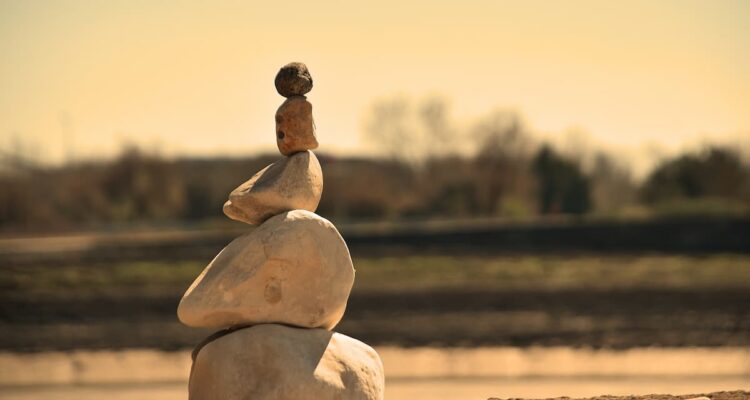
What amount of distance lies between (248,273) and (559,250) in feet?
125

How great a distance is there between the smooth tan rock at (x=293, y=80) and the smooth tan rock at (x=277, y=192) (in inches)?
24.0

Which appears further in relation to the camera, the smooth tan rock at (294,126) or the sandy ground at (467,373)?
the sandy ground at (467,373)

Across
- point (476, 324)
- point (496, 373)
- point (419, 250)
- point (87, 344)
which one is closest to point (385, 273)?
point (419, 250)

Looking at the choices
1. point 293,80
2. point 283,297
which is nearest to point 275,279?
point 283,297

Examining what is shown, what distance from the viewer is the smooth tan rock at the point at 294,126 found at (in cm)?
1338

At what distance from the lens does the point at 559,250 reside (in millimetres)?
49875

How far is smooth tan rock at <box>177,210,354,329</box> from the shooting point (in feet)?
41.8

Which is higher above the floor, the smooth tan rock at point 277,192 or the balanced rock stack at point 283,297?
the smooth tan rock at point 277,192

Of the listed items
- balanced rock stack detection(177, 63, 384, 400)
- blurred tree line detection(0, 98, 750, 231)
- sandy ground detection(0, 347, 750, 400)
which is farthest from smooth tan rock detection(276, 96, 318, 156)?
blurred tree line detection(0, 98, 750, 231)

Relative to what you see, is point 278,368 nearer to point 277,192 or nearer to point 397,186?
point 277,192

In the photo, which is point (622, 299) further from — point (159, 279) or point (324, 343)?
point (324, 343)

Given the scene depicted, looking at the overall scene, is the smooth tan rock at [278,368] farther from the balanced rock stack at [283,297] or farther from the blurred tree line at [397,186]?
the blurred tree line at [397,186]

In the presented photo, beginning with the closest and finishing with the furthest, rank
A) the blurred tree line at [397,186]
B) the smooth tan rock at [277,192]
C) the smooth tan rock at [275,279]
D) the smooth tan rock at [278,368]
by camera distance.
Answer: the smooth tan rock at [278,368] → the smooth tan rock at [275,279] → the smooth tan rock at [277,192] → the blurred tree line at [397,186]

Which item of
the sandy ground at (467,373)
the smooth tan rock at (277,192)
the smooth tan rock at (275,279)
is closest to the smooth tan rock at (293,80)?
the smooth tan rock at (277,192)
